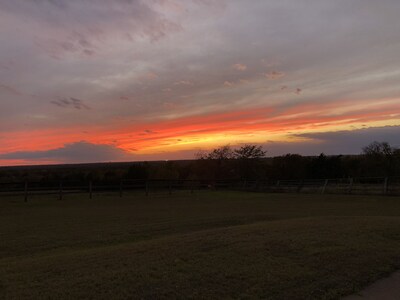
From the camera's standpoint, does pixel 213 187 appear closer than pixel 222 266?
No

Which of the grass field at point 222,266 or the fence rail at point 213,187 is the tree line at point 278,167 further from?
the grass field at point 222,266

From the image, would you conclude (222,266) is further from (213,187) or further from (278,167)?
(278,167)

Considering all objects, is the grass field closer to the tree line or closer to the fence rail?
the fence rail

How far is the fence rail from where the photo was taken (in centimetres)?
2767

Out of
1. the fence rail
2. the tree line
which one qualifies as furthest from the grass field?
the tree line

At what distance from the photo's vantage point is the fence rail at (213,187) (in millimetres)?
27672

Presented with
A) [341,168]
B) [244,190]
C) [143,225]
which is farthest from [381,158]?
[143,225]

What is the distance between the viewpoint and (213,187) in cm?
4081

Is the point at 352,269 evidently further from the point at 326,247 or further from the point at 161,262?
the point at 161,262

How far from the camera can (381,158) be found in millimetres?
58875

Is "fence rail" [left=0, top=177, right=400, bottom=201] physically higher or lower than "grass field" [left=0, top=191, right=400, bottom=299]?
higher

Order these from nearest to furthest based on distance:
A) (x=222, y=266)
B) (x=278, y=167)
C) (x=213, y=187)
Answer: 1. (x=222, y=266)
2. (x=213, y=187)
3. (x=278, y=167)

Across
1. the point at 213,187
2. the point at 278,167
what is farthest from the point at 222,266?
the point at 278,167

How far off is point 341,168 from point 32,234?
60.7m
